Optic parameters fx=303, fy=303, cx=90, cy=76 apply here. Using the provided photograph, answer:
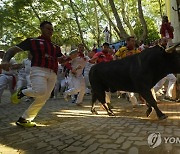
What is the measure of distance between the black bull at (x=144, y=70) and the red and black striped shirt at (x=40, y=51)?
4.93 feet

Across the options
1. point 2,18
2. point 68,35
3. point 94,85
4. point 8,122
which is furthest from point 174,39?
point 68,35

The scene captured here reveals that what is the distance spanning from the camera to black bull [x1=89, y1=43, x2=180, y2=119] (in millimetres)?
5988

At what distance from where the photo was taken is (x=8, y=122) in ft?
22.3

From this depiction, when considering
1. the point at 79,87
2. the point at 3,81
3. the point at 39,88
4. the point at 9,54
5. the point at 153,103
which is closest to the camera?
the point at 9,54

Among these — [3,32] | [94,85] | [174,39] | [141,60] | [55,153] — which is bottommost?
[55,153]

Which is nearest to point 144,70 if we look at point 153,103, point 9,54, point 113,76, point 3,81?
point 153,103

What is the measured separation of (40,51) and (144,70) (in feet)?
6.89

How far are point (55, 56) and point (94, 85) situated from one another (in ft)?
5.44

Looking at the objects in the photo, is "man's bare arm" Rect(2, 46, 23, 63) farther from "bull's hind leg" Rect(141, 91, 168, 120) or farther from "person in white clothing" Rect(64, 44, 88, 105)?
"person in white clothing" Rect(64, 44, 88, 105)

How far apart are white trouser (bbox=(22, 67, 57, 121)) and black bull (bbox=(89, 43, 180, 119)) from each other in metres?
1.48

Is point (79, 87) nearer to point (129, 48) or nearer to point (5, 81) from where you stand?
point (129, 48)

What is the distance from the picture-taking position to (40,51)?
5688 millimetres

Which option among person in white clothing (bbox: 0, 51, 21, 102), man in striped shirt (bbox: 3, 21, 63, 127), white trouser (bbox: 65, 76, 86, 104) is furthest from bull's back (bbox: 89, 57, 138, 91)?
person in white clothing (bbox: 0, 51, 21, 102)

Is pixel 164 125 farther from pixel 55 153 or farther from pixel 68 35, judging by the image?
pixel 68 35
